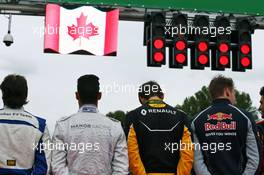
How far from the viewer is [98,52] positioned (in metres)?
11.2

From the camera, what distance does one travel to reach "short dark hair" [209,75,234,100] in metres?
5.43

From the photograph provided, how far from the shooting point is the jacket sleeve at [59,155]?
4.58 m

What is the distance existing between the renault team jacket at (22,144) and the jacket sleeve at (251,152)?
6.74 ft

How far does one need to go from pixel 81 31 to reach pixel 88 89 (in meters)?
6.59

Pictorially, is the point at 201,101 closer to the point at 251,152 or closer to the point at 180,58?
the point at 180,58

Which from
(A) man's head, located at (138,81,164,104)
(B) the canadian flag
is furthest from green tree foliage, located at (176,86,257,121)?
(A) man's head, located at (138,81,164,104)

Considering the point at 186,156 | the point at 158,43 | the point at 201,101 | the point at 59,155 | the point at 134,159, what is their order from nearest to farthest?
the point at 59,155
the point at 134,159
the point at 186,156
the point at 158,43
the point at 201,101

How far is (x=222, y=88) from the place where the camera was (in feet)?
17.8

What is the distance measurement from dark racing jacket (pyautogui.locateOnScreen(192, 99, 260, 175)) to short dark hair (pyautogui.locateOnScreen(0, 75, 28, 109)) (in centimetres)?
189

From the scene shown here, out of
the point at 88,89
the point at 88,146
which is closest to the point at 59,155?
the point at 88,146

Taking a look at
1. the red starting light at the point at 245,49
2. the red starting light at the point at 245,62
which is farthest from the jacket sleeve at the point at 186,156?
the red starting light at the point at 245,49

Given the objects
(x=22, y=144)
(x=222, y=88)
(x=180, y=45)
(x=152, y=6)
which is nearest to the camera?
(x=22, y=144)

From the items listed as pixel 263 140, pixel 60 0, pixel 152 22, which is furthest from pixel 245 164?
pixel 60 0
